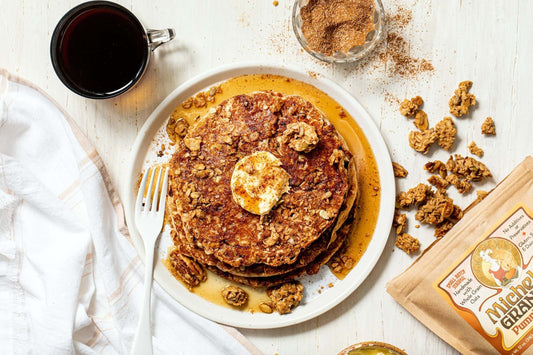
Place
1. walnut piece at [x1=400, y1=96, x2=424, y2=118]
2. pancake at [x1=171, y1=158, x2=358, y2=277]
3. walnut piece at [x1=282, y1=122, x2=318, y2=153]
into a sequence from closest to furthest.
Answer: walnut piece at [x1=282, y1=122, x2=318, y2=153]
pancake at [x1=171, y1=158, x2=358, y2=277]
walnut piece at [x1=400, y1=96, x2=424, y2=118]

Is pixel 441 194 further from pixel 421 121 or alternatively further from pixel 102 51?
pixel 102 51

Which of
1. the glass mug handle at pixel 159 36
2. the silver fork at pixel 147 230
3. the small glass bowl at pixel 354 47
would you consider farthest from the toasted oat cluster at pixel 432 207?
the glass mug handle at pixel 159 36

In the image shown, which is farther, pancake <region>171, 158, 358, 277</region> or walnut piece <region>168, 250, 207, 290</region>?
walnut piece <region>168, 250, 207, 290</region>

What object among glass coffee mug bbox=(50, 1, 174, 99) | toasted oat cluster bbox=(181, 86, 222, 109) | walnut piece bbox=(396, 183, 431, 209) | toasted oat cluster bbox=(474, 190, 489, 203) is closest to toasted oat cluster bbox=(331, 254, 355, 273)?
walnut piece bbox=(396, 183, 431, 209)

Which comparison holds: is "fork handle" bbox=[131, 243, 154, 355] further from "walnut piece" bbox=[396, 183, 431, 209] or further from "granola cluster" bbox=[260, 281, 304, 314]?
"walnut piece" bbox=[396, 183, 431, 209]

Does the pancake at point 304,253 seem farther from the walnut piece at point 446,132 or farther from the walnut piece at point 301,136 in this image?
the walnut piece at point 446,132
